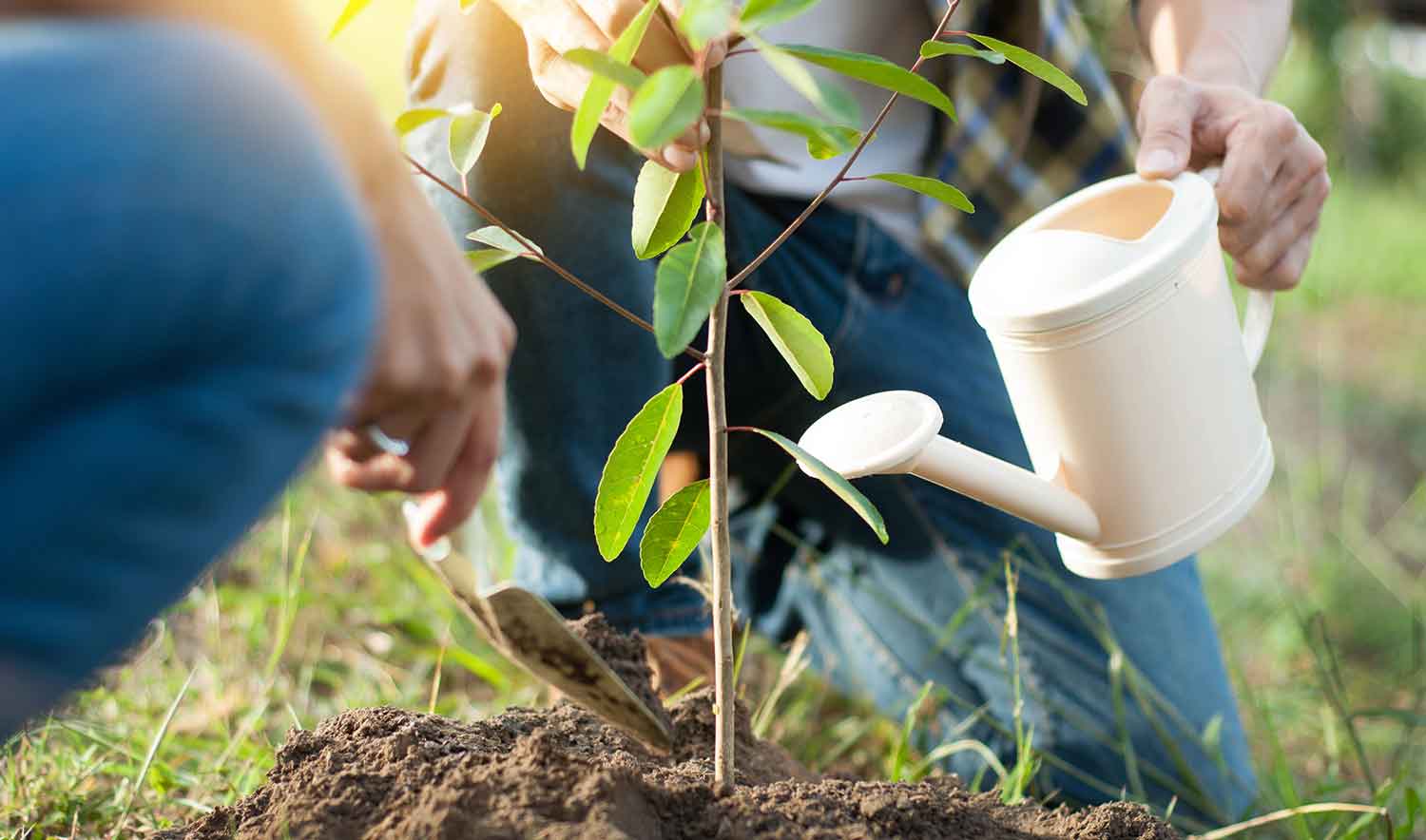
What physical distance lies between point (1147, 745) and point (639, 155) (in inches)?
42.1

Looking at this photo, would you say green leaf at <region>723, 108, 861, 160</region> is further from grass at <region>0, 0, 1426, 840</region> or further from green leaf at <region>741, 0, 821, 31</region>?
grass at <region>0, 0, 1426, 840</region>

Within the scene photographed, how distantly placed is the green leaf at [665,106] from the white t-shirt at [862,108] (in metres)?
0.97

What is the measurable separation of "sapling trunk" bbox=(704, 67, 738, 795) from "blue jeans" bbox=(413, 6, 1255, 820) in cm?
68

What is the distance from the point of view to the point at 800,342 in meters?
0.91

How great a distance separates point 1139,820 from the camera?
0.99 m

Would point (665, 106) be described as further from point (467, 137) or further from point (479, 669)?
point (479, 669)

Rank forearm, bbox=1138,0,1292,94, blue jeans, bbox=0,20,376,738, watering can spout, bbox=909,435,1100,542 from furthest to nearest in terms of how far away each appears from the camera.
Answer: forearm, bbox=1138,0,1292,94 < watering can spout, bbox=909,435,1100,542 < blue jeans, bbox=0,20,376,738

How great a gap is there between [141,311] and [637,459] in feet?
1.41

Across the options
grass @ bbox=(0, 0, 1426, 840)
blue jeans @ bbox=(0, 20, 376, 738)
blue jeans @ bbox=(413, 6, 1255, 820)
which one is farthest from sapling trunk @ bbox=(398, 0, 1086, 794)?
blue jeans @ bbox=(413, 6, 1255, 820)

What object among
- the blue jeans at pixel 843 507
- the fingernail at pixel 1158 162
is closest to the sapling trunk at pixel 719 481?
the fingernail at pixel 1158 162

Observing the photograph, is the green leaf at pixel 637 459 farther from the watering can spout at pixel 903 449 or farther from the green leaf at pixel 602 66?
the green leaf at pixel 602 66

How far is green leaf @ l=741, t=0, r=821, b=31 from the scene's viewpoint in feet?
2.46

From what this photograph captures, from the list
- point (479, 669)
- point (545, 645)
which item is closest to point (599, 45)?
point (545, 645)

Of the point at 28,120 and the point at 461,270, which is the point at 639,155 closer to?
the point at 461,270
